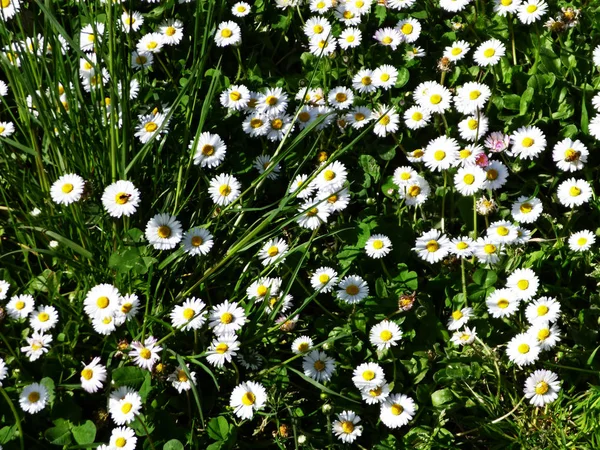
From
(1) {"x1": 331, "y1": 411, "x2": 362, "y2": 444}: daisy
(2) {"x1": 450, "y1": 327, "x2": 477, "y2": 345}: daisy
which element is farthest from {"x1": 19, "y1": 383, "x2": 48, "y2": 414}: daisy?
(2) {"x1": 450, "y1": 327, "x2": 477, "y2": 345}: daisy

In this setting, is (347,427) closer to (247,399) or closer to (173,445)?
(247,399)

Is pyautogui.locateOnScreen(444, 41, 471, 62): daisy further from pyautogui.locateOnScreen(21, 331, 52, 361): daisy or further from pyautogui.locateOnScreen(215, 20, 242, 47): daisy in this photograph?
pyautogui.locateOnScreen(21, 331, 52, 361): daisy

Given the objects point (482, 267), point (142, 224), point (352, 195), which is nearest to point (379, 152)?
point (352, 195)

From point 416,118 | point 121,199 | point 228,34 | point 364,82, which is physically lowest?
point 416,118

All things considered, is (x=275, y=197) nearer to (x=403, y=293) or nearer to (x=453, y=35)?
(x=403, y=293)

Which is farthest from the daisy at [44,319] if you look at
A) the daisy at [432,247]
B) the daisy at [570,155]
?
the daisy at [570,155]

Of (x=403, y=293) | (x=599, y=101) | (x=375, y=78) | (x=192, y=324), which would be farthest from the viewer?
(x=375, y=78)

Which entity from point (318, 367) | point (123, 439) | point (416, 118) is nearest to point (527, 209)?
point (416, 118)
